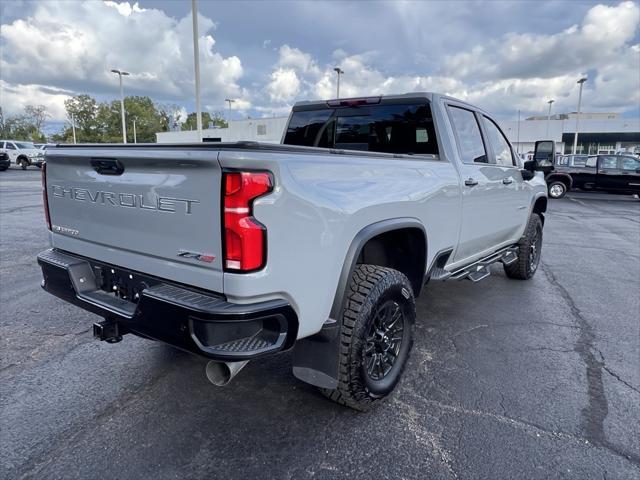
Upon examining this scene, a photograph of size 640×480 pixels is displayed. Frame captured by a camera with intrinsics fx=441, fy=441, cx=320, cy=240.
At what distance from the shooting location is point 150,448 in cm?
233

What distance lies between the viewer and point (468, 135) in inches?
158

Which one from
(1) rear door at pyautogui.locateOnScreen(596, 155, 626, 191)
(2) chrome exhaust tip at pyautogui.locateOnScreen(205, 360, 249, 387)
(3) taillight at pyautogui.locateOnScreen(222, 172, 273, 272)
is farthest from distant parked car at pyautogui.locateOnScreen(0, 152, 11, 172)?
(1) rear door at pyautogui.locateOnScreen(596, 155, 626, 191)

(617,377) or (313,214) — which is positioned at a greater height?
(313,214)

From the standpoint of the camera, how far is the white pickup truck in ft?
6.20

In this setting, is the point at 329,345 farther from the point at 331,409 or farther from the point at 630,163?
the point at 630,163

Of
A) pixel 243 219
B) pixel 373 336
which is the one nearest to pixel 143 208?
pixel 243 219

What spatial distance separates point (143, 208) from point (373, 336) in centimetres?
151

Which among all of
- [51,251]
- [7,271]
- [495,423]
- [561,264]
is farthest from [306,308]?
[561,264]

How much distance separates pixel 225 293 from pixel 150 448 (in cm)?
108

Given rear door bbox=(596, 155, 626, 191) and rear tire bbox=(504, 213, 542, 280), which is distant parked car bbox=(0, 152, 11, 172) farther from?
rear door bbox=(596, 155, 626, 191)

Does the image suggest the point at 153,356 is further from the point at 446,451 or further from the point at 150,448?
the point at 446,451

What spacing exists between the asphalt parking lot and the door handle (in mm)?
1318

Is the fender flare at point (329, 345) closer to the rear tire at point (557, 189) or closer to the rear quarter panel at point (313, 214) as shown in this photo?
the rear quarter panel at point (313, 214)

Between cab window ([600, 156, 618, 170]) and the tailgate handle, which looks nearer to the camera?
the tailgate handle
